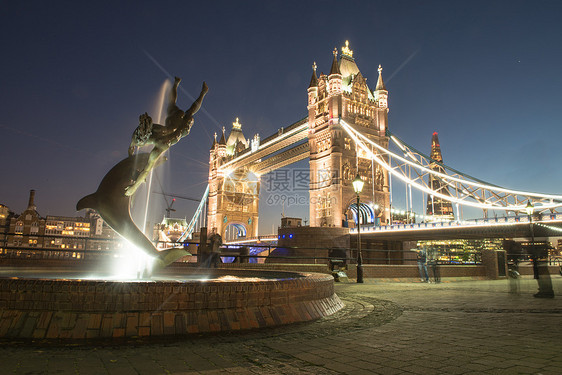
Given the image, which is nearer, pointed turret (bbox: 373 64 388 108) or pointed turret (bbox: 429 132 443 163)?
pointed turret (bbox: 373 64 388 108)

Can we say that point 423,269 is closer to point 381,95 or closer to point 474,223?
point 474,223

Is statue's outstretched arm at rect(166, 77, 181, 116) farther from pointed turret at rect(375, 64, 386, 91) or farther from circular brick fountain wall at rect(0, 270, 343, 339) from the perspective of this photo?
pointed turret at rect(375, 64, 386, 91)

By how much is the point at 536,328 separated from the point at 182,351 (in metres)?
4.01

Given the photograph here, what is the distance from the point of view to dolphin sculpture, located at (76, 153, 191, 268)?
607 cm

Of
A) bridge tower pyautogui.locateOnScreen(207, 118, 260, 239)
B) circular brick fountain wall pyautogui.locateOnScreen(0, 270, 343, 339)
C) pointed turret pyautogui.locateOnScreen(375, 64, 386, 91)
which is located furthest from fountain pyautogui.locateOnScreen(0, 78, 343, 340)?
bridge tower pyautogui.locateOnScreen(207, 118, 260, 239)

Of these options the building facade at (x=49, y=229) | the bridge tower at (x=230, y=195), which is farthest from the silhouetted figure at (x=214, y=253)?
the bridge tower at (x=230, y=195)

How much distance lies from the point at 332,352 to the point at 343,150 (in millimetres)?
41672

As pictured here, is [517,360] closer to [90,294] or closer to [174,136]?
[90,294]

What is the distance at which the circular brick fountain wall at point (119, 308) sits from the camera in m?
3.57

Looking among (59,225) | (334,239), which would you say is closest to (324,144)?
(334,239)

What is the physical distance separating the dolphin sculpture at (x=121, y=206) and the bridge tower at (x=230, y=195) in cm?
6974

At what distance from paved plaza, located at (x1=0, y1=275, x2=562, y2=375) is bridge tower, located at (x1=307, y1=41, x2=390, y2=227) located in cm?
3725

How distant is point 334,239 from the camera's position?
36.7 m

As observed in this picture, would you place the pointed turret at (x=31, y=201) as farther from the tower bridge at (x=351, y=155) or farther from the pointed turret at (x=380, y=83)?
the pointed turret at (x=380, y=83)
